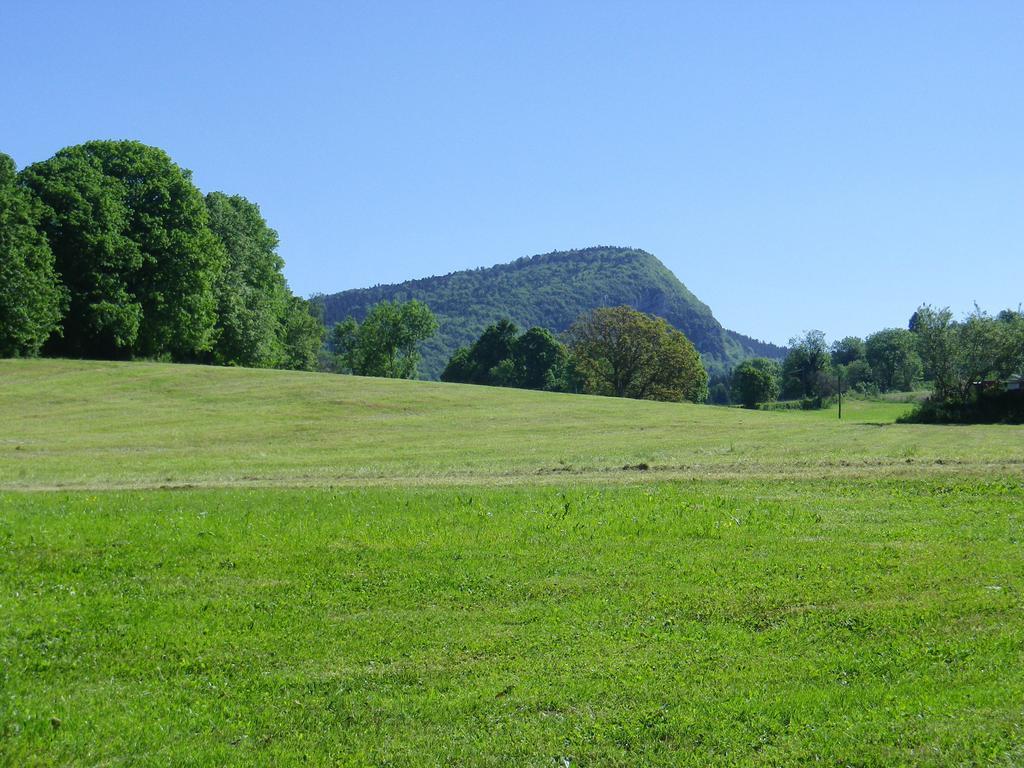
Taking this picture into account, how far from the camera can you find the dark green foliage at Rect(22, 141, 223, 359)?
2416 inches

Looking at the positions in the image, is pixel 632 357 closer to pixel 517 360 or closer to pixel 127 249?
pixel 517 360

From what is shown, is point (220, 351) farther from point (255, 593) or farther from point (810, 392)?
point (810, 392)

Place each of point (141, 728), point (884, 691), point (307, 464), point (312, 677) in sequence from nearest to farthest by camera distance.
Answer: point (141, 728) < point (884, 691) < point (312, 677) < point (307, 464)

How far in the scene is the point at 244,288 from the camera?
7950cm

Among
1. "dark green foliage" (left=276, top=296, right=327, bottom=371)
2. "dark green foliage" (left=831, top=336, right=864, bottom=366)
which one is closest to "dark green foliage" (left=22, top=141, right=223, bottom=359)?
"dark green foliage" (left=276, top=296, right=327, bottom=371)

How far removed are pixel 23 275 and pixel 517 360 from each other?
78.2 metres

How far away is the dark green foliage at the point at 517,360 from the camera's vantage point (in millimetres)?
126250

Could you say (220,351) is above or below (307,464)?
above

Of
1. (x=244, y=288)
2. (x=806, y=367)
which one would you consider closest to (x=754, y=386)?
(x=806, y=367)

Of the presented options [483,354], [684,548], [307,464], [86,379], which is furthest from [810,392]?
[684,548]

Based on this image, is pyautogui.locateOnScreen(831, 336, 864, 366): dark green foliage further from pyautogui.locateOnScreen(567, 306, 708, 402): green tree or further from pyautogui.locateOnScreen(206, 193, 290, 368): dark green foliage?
pyautogui.locateOnScreen(206, 193, 290, 368): dark green foliage

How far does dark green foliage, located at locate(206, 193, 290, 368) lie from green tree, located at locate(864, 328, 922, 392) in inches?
4675

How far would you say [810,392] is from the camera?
150 meters

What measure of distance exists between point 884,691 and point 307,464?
24038 millimetres
